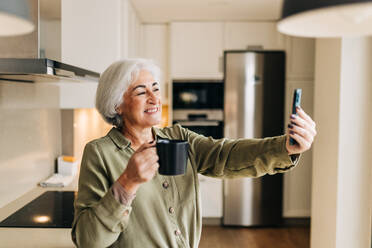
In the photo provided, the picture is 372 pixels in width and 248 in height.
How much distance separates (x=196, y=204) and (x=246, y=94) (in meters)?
2.86

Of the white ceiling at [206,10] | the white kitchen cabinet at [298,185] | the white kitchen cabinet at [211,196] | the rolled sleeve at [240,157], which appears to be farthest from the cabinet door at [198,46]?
the rolled sleeve at [240,157]

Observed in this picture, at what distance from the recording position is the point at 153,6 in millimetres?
3400

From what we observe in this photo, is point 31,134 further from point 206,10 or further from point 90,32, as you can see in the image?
point 206,10

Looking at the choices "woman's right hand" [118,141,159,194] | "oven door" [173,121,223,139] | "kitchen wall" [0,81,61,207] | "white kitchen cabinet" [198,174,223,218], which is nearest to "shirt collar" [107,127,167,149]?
"woman's right hand" [118,141,159,194]

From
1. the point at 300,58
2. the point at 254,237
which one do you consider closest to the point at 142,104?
the point at 254,237

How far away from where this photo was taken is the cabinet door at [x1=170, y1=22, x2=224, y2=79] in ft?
12.8

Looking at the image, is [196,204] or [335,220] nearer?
[196,204]

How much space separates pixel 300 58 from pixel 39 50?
304 cm

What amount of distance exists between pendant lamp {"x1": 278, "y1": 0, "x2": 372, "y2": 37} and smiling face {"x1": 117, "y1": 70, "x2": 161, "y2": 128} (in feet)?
1.56

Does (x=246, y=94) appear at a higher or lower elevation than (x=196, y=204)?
higher

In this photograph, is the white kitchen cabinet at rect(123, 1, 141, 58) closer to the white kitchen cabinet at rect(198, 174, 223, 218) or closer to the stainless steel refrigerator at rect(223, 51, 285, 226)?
the stainless steel refrigerator at rect(223, 51, 285, 226)

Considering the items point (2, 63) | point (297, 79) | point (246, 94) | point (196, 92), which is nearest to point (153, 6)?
point (196, 92)

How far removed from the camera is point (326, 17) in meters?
0.75

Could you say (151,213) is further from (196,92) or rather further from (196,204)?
(196,92)
